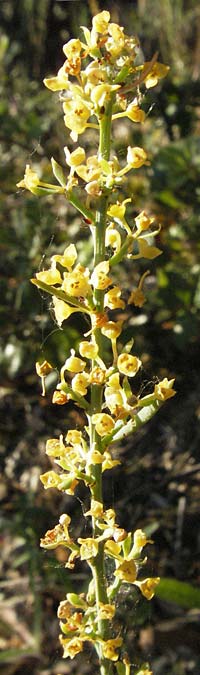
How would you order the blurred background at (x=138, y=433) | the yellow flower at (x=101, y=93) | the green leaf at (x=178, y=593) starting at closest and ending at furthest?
the yellow flower at (x=101, y=93), the green leaf at (x=178, y=593), the blurred background at (x=138, y=433)

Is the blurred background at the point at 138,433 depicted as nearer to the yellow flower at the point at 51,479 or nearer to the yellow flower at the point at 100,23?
the yellow flower at the point at 51,479

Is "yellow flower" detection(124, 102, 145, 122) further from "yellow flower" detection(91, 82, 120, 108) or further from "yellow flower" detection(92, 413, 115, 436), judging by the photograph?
"yellow flower" detection(92, 413, 115, 436)

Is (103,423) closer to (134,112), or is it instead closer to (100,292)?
(100,292)

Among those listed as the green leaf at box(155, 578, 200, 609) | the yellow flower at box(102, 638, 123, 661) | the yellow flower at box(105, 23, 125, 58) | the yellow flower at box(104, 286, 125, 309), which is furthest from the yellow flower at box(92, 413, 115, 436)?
the green leaf at box(155, 578, 200, 609)

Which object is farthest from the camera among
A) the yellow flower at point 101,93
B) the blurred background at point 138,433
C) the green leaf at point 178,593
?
the blurred background at point 138,433

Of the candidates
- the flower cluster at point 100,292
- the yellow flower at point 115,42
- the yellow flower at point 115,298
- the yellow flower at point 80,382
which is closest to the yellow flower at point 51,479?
the flower cluster at point 100,292

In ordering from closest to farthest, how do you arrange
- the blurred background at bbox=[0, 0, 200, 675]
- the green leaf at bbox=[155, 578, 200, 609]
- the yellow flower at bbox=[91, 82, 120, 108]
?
the yellow flower at bbox=[91, 82, 120, 108], the green leaf at bbox=[155, 578, 200, 609], the blurred background at bbox=[0, 0, 200, 675]
